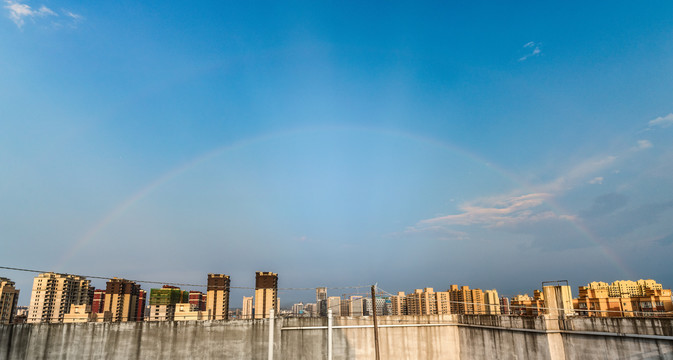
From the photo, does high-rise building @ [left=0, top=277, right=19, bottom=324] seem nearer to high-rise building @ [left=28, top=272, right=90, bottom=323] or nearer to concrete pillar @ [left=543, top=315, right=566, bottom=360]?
high-rise building @ [left=28, top=272, right=90, bottom=323]

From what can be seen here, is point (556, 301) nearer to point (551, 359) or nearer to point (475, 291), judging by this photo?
point (551, 359)

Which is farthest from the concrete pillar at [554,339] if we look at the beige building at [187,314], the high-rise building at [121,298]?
the high-rise building at [121,298]

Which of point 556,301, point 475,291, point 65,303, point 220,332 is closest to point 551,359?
point 556,301

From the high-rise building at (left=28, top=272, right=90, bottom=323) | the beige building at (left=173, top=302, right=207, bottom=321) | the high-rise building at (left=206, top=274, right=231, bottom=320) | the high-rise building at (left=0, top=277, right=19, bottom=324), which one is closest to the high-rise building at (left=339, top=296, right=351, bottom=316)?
the beige building at (left=173, top=302, right=207, bottom=321)

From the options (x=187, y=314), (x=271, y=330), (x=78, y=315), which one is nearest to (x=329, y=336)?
(x=271, y=330)

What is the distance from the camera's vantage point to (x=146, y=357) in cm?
1908

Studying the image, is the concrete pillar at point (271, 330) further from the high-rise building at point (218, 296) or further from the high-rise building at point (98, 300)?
the high-rise building at point (98, 300)

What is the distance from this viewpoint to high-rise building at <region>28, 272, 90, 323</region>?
9981cm

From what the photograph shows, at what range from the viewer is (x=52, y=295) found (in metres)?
102

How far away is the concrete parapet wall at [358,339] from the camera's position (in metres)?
14.9

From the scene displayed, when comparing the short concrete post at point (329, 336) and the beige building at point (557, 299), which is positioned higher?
the beige building at point (557, 299)

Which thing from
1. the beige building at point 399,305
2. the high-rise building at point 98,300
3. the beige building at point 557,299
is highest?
the beige building at point 557,299

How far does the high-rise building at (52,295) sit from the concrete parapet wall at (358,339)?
337ft

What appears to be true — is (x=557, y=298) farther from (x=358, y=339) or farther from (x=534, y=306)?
(x=534, y=306)
